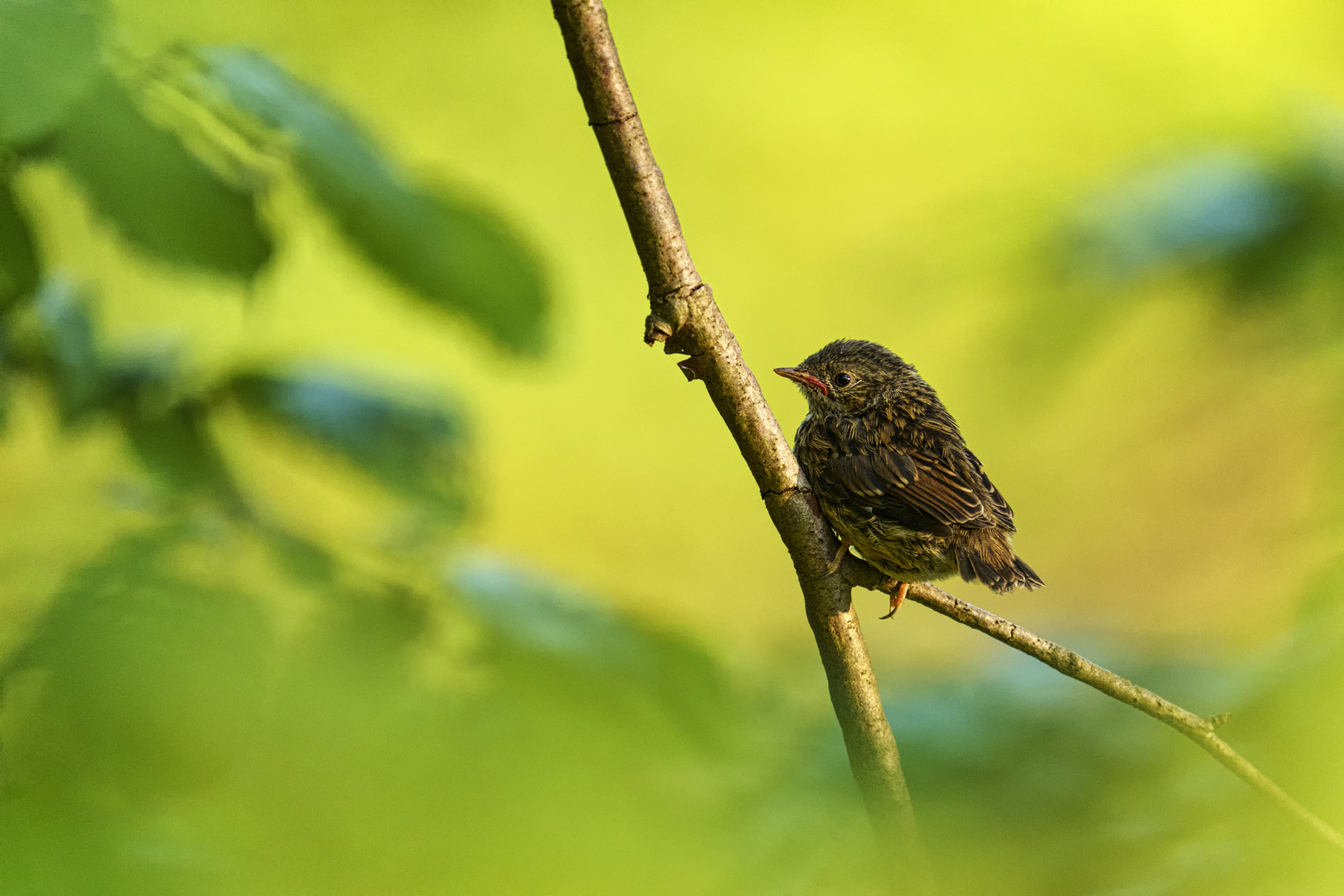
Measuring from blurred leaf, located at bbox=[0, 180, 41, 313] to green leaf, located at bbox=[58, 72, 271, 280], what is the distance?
0.10 m

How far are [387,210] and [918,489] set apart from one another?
3.16 feet

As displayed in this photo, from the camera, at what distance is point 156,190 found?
921mm

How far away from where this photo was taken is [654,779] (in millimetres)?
905

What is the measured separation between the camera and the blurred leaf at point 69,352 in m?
1.31

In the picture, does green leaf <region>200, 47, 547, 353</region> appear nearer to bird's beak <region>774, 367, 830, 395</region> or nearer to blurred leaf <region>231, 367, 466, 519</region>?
blurred leaf <region>231, 367, 466, 519</region>

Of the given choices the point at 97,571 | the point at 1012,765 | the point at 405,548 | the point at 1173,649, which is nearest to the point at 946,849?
the point at 1012,765

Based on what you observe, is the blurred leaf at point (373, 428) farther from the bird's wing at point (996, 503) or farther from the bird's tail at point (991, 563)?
the bird's wing at point (996, 503)

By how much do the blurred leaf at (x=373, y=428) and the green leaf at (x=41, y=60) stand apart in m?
0.58

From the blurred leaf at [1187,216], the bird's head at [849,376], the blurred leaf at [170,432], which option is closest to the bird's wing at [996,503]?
the bird's head at [849,376]

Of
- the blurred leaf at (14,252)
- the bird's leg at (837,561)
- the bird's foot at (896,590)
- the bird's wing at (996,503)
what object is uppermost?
the bird's wing at (996,503)

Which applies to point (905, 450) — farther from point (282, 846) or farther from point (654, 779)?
point (282, 846)

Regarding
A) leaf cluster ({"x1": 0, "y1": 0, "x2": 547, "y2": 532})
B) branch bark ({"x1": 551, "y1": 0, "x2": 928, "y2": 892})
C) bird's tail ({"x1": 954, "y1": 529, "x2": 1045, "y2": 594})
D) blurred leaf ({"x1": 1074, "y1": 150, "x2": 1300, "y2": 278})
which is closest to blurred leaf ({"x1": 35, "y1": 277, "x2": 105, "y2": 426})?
leaf cluster ({"x1": 0, "y1": 0, "x2": 547, "y2": 532})

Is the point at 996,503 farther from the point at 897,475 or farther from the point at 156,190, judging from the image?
the point at 156,190

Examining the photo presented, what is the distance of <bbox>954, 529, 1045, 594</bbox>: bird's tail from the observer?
1.55 metres
